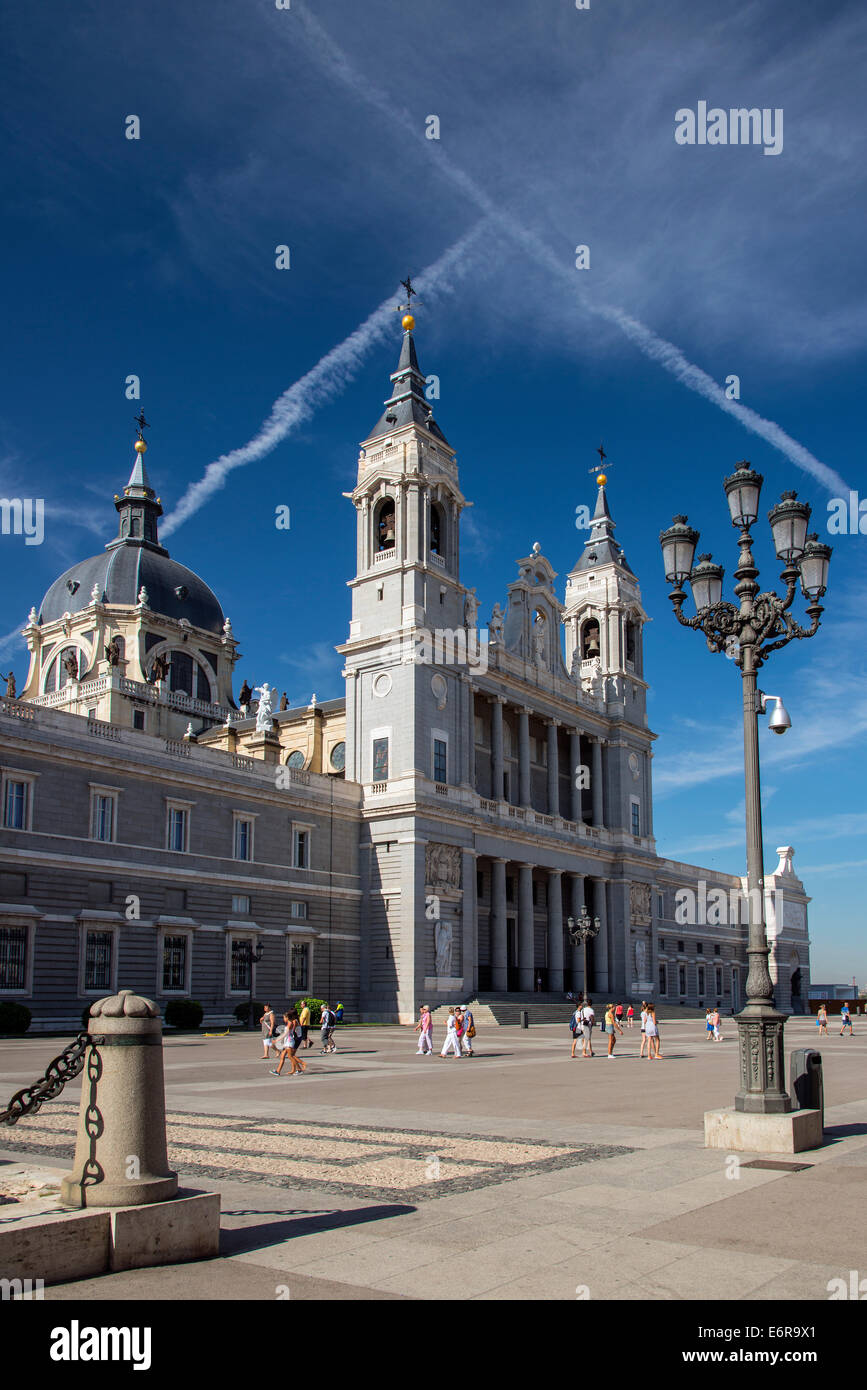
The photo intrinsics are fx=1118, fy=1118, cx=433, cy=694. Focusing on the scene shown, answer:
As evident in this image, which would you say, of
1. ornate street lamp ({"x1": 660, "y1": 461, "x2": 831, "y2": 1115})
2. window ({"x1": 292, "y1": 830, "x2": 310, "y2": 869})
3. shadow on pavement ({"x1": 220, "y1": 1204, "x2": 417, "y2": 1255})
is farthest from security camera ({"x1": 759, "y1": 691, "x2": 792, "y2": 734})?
window ({"x1": 292, "y1": 830, "x2": 310, "y2": 869})

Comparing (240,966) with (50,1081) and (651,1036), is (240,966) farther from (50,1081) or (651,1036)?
(50,1081)

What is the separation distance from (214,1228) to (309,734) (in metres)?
61.8

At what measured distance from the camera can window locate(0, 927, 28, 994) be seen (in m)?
37.8

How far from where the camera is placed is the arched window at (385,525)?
58625 mm

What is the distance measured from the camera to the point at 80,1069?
24.8 ft

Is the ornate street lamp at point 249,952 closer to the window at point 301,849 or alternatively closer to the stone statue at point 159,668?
the window at point 301,849

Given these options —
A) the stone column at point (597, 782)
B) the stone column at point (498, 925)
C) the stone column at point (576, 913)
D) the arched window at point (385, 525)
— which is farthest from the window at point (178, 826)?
the stone column at point (597, 782)

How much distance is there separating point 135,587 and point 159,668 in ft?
22.2

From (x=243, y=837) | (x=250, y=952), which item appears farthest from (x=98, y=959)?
(x=243, y=837)

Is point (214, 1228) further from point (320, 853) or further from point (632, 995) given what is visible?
point (632, 995)

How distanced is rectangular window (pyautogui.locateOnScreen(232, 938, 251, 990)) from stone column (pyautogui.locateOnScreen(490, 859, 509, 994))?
668 inches

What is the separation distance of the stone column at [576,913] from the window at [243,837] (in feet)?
85.2

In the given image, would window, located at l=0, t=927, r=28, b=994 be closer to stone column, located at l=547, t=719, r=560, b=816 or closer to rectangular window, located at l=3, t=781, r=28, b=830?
rectangular window, located at l=3, t=781, r=28, b=830
